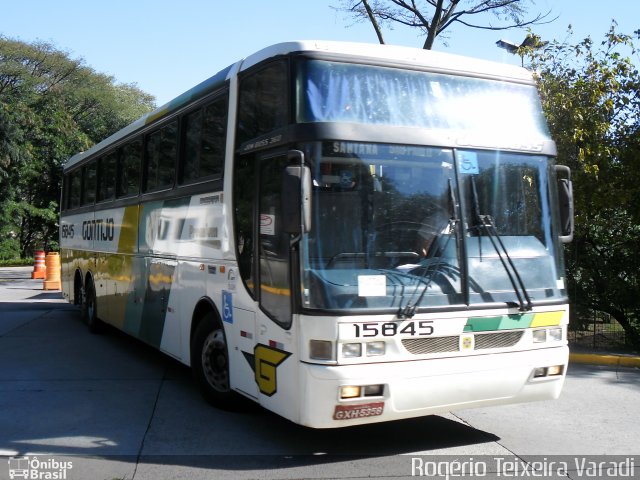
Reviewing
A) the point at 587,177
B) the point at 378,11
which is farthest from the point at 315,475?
the point at 378,11

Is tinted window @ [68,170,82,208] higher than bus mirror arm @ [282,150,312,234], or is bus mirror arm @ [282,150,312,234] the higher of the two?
tinted window @ [68,170,82,208]

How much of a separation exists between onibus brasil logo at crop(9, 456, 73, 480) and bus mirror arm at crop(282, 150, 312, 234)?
2.53 meters

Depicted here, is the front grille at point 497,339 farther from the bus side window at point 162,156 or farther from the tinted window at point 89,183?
the tinted window at point 89,183

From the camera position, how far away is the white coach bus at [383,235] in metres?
5.21

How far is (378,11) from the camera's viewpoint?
825 inches

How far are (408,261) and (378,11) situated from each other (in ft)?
55.8

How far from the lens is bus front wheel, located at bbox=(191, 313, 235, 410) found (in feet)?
22.8

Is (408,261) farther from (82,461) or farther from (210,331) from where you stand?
(82,461)

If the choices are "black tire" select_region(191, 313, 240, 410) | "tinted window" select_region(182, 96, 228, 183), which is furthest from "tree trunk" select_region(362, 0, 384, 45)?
"black tire" select_region(191, 313, 240, 410)

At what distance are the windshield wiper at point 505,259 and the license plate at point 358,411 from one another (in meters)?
1.43

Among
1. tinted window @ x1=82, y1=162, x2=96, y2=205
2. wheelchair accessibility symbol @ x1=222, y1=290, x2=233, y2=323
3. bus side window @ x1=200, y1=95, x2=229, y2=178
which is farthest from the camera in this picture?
tinted window @ x1=82, y1=162, x2=96, y2=205

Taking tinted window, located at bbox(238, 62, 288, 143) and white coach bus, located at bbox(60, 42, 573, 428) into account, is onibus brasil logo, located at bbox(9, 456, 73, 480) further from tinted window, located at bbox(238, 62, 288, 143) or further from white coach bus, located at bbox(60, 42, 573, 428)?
tinted window, located at bbox(238, 62, 288, 143)

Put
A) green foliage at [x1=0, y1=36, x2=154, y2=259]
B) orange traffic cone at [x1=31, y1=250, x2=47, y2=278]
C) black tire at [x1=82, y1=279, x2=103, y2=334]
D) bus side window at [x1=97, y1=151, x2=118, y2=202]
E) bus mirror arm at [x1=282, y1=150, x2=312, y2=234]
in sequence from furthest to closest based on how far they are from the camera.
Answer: green foliage at [x1=0, y1=36, x2=154, y2=259]
orange traffic cone at [x1=31, y1=250, x2=47, y2=278]
black tire at [x1=82, y1=279, x2=103, y2=334]
bus side window at [x1=97, y1=151, x2=118, y2=202]
bus mirror arm at [x1=282, y1=150, x2=312, y2=234]

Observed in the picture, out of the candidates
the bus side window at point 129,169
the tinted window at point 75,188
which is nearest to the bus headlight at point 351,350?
the bus side window at point 129,169
